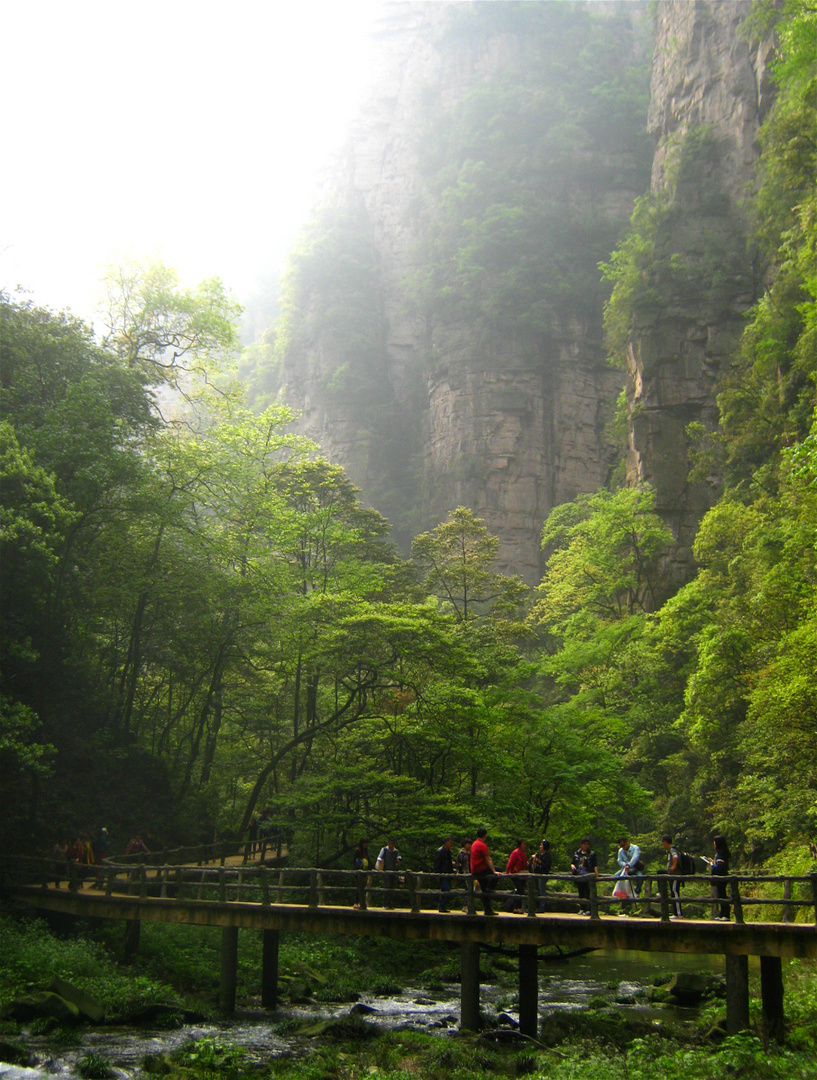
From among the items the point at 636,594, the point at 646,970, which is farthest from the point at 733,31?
the point at 646,970

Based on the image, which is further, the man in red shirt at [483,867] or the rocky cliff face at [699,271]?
the rocky cliff face at [699,271]

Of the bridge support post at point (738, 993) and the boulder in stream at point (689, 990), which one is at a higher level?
the bridge support post at point (738, 993)

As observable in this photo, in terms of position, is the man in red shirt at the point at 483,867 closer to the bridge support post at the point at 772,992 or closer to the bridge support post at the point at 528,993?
the bridge support post at the point at 528,993

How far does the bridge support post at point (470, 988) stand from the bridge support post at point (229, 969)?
15.2 ft

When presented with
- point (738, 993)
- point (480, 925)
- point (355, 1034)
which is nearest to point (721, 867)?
point (738, 993)

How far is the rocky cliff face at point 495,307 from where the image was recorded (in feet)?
146

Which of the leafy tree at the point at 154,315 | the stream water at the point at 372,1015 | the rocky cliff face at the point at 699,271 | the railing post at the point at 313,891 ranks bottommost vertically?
the stream water at the point at 372,1015

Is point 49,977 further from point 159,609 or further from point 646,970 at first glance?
point 646,970

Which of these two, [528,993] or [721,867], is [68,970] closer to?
[528,993]

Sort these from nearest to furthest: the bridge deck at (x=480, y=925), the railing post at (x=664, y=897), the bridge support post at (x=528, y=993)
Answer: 1. the bridge deck at (x=480, y=925)
2. the railing post at (x=664, y=897)
3. the bridge support post at (x=528, y=993)

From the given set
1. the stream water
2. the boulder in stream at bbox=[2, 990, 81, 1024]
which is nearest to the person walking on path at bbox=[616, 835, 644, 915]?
the stream water

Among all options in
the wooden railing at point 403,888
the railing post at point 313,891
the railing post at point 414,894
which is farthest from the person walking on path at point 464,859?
the railing post at point 313,891

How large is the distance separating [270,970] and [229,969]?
0.83 metres

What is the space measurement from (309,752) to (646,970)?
1142 cm
